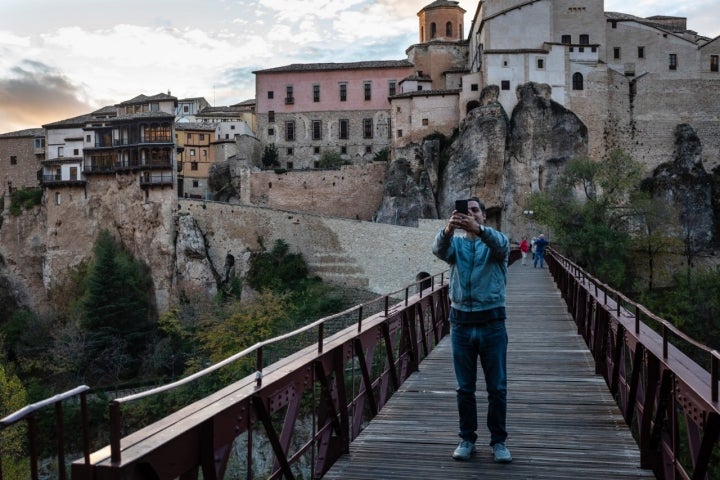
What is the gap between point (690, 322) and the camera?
3497 cm

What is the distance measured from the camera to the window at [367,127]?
57.5 m

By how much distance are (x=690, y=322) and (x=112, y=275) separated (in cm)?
3363

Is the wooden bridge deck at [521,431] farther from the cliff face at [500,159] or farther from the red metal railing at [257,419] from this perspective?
the cliff face at [500,159]

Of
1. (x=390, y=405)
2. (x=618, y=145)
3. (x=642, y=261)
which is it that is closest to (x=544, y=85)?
(x=618, y=145)

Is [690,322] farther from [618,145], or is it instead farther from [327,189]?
[327,189]

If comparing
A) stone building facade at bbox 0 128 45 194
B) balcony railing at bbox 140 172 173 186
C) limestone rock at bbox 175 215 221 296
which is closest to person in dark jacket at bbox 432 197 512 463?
limestone rock at bbox 175 215 221 296

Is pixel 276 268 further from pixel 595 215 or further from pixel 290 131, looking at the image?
pixel 290 131

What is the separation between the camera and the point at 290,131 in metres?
58.1

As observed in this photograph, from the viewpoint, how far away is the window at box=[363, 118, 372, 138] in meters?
57.5

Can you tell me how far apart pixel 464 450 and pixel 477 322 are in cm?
113

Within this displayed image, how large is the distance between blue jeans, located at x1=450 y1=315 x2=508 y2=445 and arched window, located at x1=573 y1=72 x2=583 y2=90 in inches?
1792

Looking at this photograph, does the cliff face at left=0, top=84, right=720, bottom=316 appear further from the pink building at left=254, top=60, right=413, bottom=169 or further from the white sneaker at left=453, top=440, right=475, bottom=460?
the white sneaker at left=453, top=440, right=475, bottom=460

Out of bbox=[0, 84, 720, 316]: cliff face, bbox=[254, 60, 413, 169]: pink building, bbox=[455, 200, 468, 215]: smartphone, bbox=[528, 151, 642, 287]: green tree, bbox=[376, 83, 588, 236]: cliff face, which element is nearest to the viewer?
bbox=[455, 200, 468, 215]: smartphone

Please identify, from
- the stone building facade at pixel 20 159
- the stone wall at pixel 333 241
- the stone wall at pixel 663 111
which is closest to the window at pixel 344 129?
the stone wall at pixel 333 241
